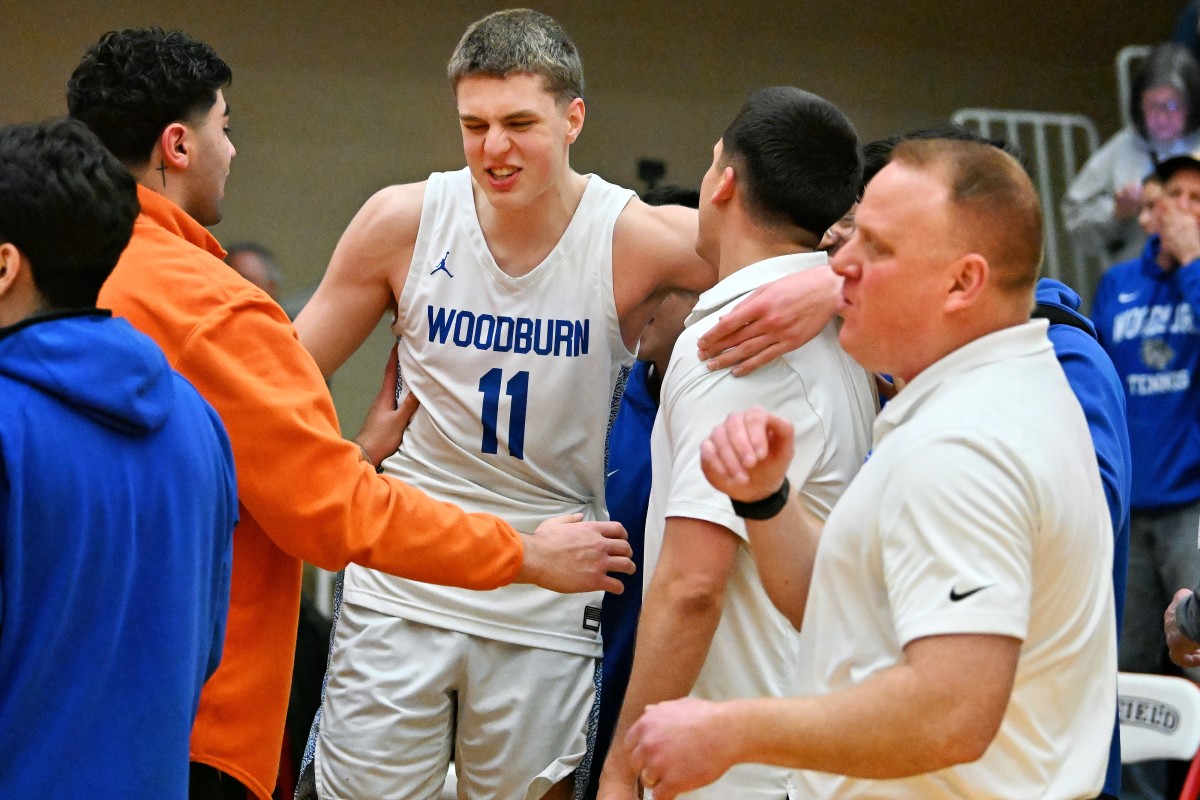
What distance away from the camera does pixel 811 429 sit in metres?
2.33

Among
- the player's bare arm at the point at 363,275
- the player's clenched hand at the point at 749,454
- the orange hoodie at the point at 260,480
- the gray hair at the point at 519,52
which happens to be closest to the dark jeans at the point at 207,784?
the orange hoodie at the point at 260,480

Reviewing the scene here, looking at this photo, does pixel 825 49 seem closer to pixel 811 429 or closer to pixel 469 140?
pixel 469 140

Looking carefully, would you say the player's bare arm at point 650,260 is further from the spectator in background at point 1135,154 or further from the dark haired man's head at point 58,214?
the spectator in background at point 1135,154

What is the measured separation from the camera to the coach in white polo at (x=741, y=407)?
225 cm

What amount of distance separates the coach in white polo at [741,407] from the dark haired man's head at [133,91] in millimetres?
946

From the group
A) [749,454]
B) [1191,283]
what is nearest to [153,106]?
[749,454]

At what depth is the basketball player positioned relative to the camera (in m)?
3.01

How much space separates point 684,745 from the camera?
1.60 meters

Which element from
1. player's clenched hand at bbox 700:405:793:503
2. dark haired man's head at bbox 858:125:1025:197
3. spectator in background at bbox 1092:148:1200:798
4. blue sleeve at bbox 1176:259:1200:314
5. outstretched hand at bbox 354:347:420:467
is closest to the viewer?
player's clenched hand at bbox 700:405:793:503

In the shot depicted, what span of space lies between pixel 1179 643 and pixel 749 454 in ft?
5.30

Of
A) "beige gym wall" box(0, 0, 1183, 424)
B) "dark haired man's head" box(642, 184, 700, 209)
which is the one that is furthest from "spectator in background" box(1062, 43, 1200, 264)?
"dark haired man's head" box(642, 184, 700, 209)

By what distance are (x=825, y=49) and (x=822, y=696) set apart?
677cm

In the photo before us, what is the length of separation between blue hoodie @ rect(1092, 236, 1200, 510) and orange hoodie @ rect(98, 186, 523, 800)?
13.0 feet

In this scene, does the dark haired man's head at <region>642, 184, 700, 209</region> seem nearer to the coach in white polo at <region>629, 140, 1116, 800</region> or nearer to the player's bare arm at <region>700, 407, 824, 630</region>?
the player's bare arm at <region>700, 407, 824, 630</region>
